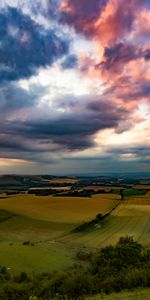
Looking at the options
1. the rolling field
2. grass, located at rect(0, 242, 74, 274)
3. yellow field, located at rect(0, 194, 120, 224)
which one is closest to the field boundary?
the rolling field

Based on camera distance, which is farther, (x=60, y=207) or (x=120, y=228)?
(x=60, y=207)

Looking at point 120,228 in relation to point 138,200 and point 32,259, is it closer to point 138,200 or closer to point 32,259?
point 32,259

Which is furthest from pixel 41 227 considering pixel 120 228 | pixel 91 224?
pixel 120 228

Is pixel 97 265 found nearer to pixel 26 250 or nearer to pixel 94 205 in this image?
pixel 26 250

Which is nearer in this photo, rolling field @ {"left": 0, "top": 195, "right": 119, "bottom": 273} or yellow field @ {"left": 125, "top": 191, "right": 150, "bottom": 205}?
rolling field @ {"left": 0, "top": 195, "right": 119, "bottom": 273}

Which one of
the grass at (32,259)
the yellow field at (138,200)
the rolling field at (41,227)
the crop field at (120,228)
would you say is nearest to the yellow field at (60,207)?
the rolling field at (41,227)

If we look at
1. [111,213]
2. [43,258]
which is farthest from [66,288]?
[111,213]

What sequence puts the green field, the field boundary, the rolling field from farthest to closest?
A: the field boundary
the green field
the rolling field

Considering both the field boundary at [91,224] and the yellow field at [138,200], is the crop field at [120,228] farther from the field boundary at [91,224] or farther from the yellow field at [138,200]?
the yellow field at [138,200]

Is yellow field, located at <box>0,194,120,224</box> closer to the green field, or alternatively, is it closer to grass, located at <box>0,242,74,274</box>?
the green field
